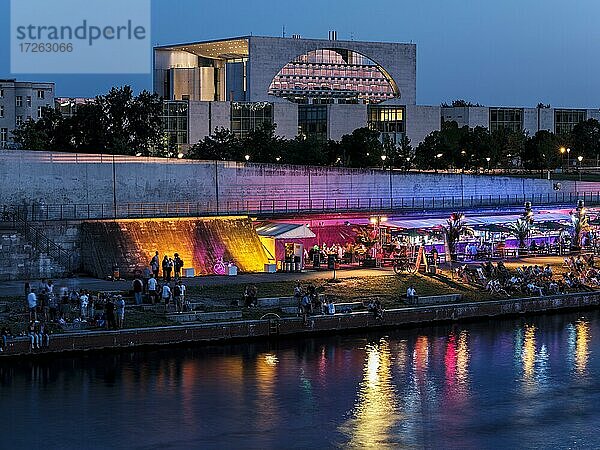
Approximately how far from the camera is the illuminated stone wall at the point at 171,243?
44.2 meters

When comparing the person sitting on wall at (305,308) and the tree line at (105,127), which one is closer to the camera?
the person sitting on wall at (305,308)

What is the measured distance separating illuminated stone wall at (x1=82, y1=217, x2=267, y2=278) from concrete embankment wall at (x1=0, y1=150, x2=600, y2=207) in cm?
260

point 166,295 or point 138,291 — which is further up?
point 138,291

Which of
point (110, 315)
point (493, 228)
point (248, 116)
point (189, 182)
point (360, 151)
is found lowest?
point (110, 315)

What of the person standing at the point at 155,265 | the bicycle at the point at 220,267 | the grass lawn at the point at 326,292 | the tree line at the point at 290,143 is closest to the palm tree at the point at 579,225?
the grass lawn at the point at 326,292

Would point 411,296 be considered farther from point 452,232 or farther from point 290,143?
point 290,143

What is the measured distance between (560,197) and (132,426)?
127 ft

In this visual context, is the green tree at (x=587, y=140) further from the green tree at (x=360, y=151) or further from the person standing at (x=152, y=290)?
the person standing at (x=152, y=290)

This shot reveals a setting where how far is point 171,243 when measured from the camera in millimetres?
45812

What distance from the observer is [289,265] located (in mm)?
46531

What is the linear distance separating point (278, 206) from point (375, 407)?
71.6 ft

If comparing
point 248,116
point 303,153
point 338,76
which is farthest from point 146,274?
point 338,76

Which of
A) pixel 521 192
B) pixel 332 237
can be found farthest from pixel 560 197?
pixel 332 237

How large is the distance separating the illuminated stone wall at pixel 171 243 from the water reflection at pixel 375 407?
33.2 feet
